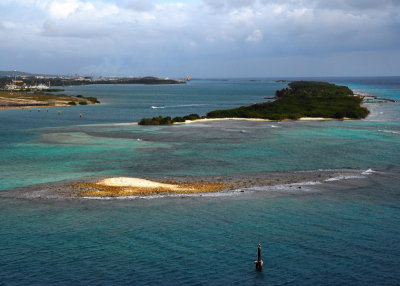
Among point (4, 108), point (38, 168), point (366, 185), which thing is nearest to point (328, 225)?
point (366, 185)

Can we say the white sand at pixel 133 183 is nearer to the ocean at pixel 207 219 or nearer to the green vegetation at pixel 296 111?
the ocean at pixel 207 219

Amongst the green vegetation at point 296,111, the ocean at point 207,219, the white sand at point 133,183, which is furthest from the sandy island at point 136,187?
the green vegetation at point 296,111

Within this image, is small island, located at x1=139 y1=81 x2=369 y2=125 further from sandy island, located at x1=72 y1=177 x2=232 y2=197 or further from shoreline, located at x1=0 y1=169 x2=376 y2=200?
Result: sandy island, located at x1=72 y1=177 x2=232 y2=197

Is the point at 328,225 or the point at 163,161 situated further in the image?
the point at 163,161

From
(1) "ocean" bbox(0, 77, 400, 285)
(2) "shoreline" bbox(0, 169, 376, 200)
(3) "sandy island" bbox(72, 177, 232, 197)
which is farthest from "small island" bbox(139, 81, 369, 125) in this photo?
(3) "sandy island" bbox(72, 177, 232, 197)

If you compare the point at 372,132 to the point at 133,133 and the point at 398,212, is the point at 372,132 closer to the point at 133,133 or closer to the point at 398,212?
the point at 133,133

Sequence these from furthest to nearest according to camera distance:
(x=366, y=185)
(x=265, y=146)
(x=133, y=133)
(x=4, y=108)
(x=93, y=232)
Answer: (x=4, y=108), (x=133, y=133), (x=265, y=146), (x=366, y=185), (x=93, y=232)

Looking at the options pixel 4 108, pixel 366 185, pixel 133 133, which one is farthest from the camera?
pixel 4 108

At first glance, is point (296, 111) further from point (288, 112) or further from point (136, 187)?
point (136, 187)
